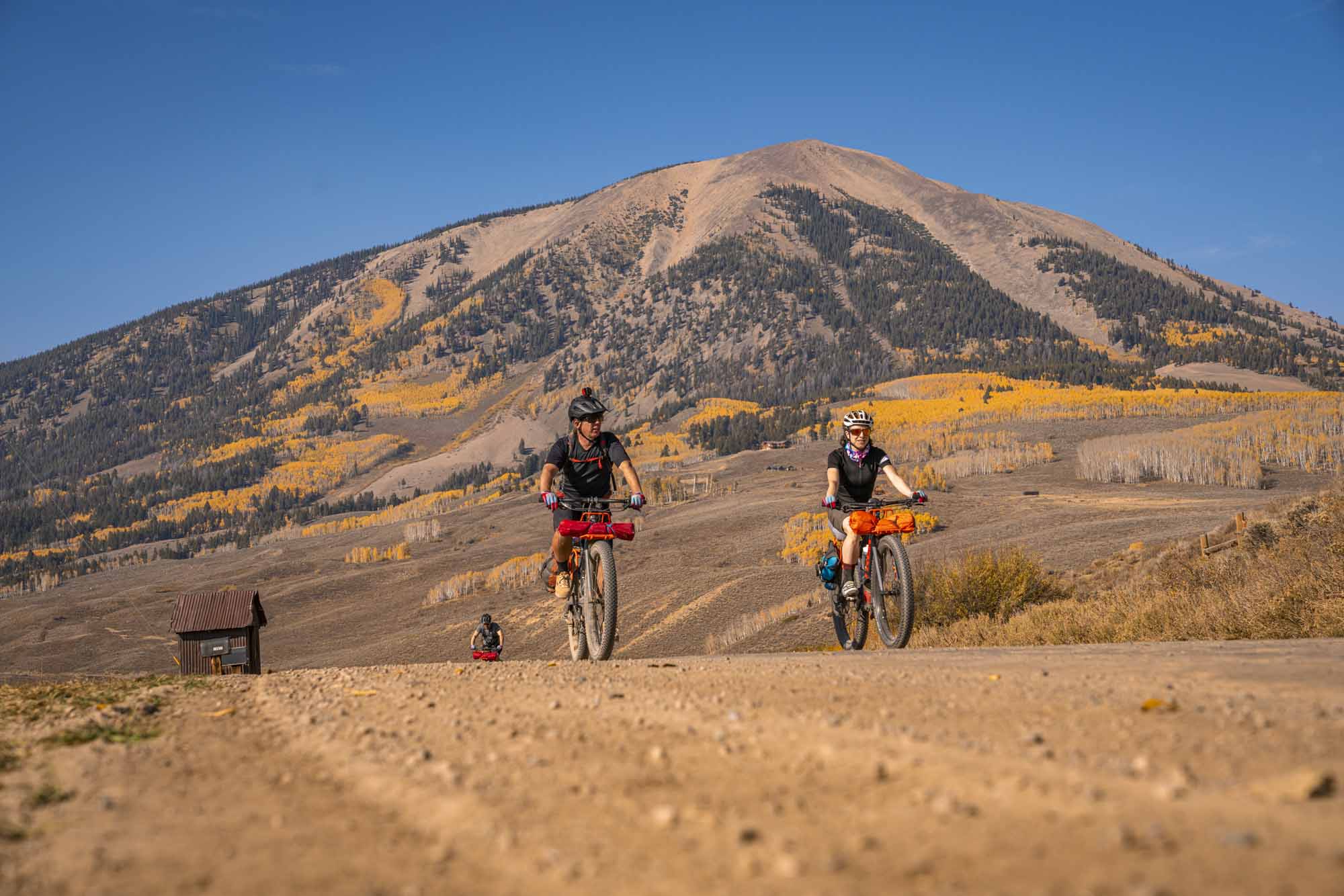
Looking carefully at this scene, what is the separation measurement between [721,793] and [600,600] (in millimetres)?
7994

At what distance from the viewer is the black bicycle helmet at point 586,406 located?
11.5 m

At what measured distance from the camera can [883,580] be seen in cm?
1257

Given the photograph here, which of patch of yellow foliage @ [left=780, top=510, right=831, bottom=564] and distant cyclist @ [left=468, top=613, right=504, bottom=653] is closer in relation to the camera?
distant cyclist @ [left=468, top=613, right=504, bottom=653]

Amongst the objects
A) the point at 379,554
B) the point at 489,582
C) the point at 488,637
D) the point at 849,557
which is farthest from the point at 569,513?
the point at 379,554

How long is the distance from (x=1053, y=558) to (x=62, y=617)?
83.9 m

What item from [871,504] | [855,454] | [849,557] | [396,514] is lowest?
[396,514]

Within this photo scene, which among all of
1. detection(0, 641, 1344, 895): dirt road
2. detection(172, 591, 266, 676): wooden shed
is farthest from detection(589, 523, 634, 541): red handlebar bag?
detection(172, 591, 266, 676): wooden shed

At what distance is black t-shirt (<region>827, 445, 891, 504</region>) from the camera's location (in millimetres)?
12539

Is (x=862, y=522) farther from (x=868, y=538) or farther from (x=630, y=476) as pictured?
(x=630, y=476)

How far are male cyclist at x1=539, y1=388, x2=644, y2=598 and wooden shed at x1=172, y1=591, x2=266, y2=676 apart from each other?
26.7m

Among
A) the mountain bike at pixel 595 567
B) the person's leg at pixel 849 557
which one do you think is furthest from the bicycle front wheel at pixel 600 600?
the person's leg at pixel 849 557

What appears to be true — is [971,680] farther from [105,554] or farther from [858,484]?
[105,554]

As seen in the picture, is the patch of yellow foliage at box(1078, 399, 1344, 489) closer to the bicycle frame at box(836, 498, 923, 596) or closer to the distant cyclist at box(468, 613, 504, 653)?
the distant cyclist at box(468, 613, 504, 653)

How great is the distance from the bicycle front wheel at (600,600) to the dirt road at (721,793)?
4.87 m
